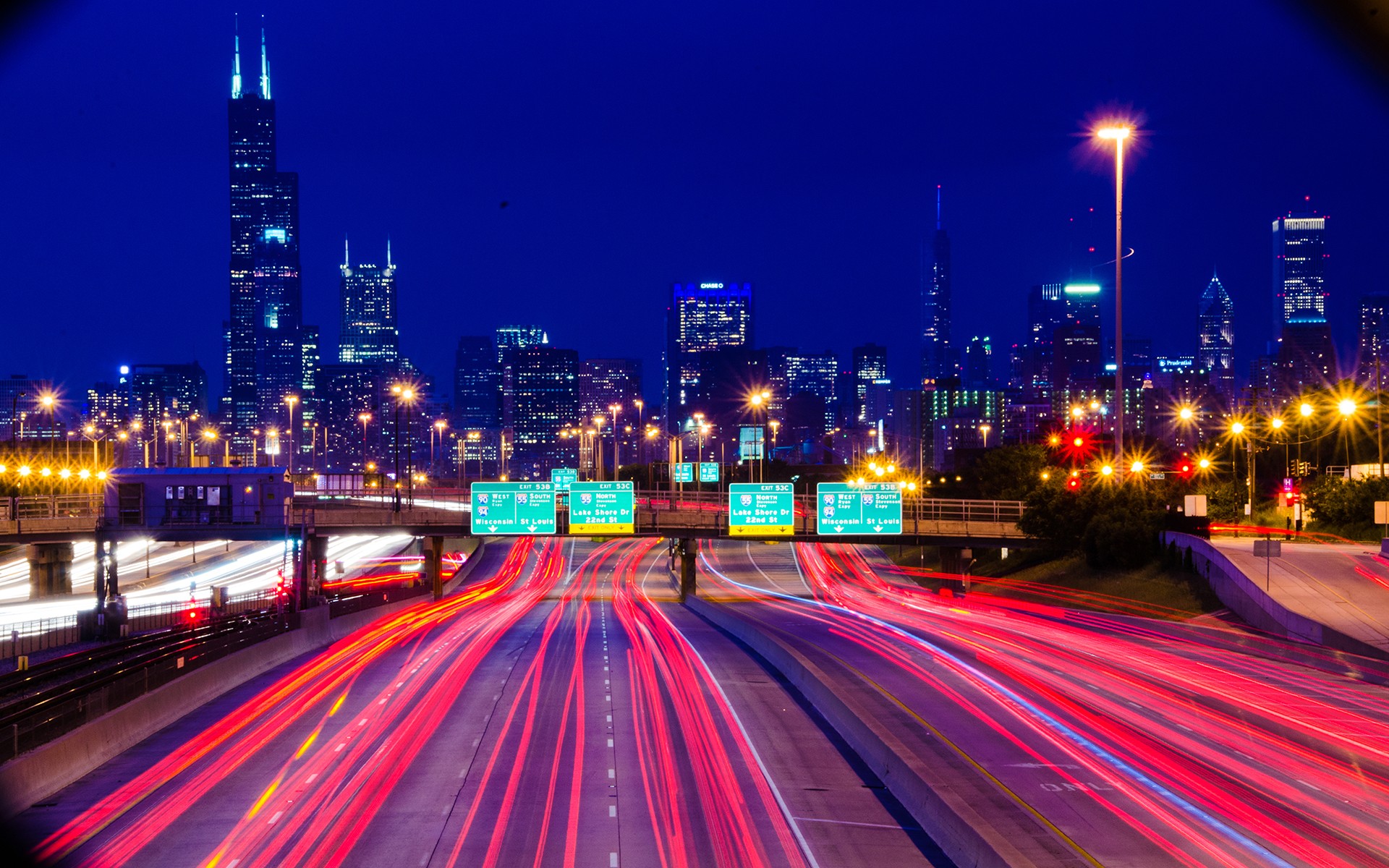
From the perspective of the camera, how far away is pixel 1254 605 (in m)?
42.4

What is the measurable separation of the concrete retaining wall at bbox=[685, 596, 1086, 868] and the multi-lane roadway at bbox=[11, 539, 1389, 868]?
133mm

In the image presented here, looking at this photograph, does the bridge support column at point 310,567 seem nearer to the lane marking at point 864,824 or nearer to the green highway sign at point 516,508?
the green highway sign at point 516,508

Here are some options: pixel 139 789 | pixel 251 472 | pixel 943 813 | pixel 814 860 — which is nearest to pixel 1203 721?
pixel 943 813

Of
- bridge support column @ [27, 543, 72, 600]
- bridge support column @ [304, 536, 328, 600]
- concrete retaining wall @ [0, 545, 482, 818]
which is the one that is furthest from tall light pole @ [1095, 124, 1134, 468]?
bridge support column @ [27, 543, 72, 600]

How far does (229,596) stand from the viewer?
233 feet

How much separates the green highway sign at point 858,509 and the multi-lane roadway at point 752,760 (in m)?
12.7

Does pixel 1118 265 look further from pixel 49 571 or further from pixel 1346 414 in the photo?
pixel 49 571

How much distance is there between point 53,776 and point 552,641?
2792 cm

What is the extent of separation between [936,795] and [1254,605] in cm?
2786

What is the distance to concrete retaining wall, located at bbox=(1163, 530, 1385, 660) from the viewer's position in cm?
3562

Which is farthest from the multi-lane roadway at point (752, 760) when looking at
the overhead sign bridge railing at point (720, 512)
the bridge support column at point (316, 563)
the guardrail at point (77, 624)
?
the bridge support column at point (316, 563)

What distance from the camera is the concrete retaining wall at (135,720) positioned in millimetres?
20156

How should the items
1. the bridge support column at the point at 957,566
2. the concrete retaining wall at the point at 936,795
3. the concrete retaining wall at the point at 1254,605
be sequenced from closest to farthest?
the concrete retaining wall at the point at 936,795
the concrete retaining wall at the point at 1254,605
the bridge support column at the point at 957,566

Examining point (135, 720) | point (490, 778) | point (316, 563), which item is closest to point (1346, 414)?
point (490, 778)
